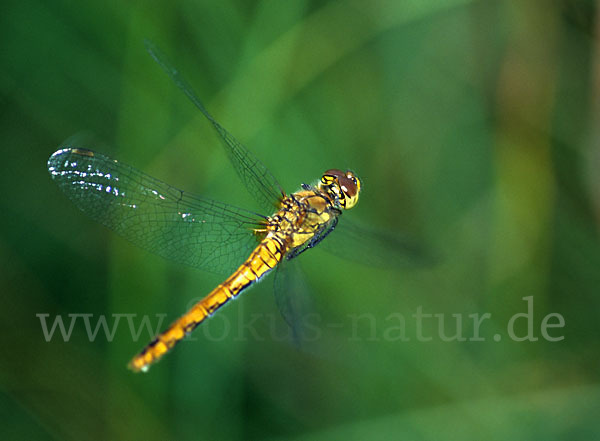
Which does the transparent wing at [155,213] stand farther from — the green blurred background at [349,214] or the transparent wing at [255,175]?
the green blurred background at [349,214]

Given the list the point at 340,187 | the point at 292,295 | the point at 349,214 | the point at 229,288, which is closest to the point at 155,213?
the point at 229,288

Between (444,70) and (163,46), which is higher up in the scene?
(444,70)

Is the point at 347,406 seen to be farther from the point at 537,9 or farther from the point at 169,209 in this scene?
the point at 537,9

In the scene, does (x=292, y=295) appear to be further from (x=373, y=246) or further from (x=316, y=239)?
(x=373, y=246)

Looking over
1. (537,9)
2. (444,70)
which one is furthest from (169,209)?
(537,9)

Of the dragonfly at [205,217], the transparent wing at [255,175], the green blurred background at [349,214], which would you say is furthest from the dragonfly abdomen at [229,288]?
the green blurred background at [349,214]

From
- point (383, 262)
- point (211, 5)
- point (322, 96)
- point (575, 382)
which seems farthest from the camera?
point (322, 96)
